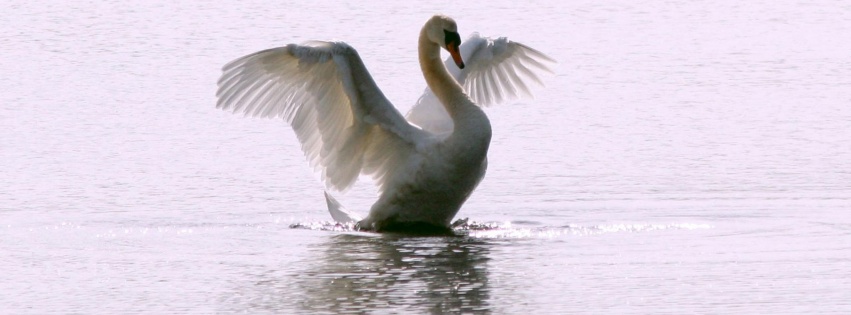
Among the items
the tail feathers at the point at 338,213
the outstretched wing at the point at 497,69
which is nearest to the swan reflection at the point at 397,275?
the tail feathers at the point at 338,213

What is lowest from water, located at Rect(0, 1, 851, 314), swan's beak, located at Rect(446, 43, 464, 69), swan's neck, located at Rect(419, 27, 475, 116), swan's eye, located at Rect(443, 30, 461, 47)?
water, located at Rect(0, 1, 851, 314)

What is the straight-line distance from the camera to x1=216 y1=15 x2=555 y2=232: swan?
955cm

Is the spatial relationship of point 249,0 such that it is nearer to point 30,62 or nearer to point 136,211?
point 30,62

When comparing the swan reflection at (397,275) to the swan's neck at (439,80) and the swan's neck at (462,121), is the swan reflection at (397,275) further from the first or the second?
the swan's neck at (439,80)

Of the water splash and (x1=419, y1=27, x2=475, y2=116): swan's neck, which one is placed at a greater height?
(x1=419, y1=27, x2=475, y2=116): swan's neck

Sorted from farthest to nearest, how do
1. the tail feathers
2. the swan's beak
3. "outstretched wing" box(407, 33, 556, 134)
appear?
"outstretched wing" box(407, 33, 556, 134) < the swan's beak < the tail feathers

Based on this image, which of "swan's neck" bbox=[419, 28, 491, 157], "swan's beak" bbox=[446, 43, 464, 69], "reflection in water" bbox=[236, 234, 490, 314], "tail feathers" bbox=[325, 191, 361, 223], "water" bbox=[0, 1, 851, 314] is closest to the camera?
"reflection in water" bbox=[236, 234, 490, 314]

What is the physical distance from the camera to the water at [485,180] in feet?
25.5

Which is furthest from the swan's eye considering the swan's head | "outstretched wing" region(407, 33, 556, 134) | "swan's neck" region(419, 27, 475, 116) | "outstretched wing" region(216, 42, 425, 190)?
"outstretched wing" region(407, 33, 556, 134)

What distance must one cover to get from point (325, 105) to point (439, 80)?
2.17 ft

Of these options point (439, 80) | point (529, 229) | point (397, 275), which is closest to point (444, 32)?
point (439, 80)

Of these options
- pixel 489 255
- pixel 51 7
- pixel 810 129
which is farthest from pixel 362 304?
pixel 51 7

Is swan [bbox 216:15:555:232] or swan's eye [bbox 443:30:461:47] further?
swan's eye [bbox 443:30:461:47]

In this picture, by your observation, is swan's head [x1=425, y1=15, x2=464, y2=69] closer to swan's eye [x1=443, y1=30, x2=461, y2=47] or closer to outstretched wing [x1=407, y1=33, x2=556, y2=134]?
swan's eye [x1=443, y1=30, x2=461, y2=47]
